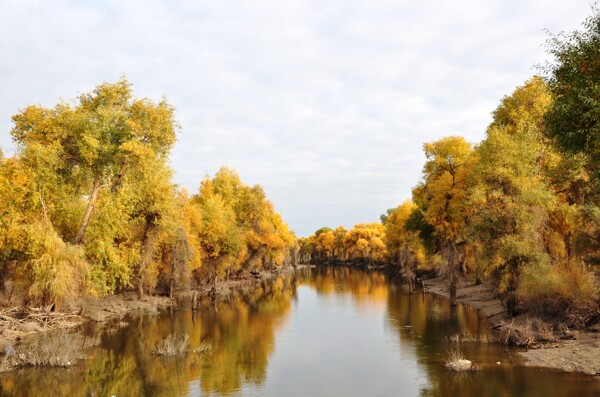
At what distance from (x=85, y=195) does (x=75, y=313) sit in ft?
34.0

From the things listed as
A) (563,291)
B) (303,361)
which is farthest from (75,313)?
(563,291)

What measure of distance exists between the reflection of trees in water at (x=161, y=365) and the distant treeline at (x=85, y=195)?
5.48 m

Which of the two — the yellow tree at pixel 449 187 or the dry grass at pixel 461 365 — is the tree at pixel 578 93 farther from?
the yellow tree at pixel 449 187

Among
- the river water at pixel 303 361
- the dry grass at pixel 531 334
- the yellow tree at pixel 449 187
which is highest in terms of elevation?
the yellow tree at pixel 449 187

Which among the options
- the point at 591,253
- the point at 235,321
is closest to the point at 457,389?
the point at 591,253

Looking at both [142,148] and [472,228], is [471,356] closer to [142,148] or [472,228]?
[472,228]

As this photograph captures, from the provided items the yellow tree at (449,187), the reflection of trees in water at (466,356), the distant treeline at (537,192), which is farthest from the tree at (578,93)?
the yellow tree at (449,187)

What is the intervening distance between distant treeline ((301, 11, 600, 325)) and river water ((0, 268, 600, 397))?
18.7 ft

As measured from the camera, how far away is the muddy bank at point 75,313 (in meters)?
33.8

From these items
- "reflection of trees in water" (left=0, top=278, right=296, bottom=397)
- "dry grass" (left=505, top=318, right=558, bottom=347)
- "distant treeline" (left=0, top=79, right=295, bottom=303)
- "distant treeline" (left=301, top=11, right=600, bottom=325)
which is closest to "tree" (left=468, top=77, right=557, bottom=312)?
"distant treeline" (left=301, top=11, right=600, bottom=325)

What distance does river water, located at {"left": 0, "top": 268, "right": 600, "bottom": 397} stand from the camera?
2358 cm

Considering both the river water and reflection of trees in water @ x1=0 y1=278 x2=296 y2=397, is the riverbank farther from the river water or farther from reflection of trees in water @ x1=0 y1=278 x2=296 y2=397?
reflection of trees in water @ x1=0 y1=278 x2=296 y2=397

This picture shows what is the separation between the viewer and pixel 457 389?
75.7 ft

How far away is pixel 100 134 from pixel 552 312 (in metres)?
36.2
